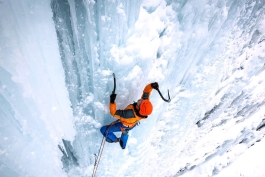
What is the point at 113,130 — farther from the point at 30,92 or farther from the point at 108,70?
the point at 30,92

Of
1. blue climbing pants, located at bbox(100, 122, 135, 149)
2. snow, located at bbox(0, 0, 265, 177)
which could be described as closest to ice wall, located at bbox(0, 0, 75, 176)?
snow, located at bbox(0, 0, 265, 177)

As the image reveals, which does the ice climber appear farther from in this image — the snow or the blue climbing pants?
the snow

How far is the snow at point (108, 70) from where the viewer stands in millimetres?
1542

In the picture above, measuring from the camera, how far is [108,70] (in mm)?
1897

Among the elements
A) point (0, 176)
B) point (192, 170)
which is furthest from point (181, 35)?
point (192, 170)

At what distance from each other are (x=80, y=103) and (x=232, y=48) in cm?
198

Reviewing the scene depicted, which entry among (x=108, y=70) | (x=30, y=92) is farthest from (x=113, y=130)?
(x=30, y=92)

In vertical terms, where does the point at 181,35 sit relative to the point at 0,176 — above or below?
above

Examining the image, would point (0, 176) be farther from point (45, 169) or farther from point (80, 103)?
point (80, 103)

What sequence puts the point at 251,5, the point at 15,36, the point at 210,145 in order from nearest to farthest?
the point at 15,36, the point at 251,5, the point at 210,145

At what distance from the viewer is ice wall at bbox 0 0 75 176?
141 cm

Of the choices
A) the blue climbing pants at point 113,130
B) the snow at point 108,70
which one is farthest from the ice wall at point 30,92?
the blue climbing pants at point 113,130

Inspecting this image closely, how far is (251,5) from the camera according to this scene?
217cm

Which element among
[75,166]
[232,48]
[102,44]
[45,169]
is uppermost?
[102,44]
